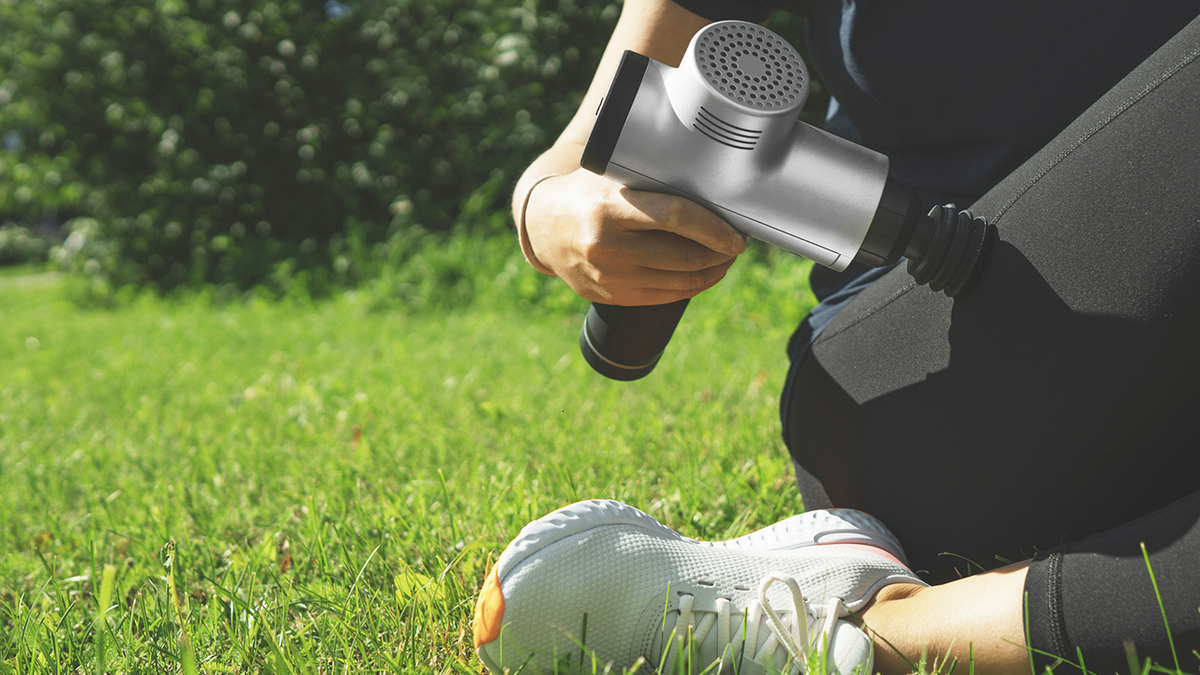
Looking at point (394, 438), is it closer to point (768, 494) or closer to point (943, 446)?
point (768, 494)

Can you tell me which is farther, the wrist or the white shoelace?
the wrist

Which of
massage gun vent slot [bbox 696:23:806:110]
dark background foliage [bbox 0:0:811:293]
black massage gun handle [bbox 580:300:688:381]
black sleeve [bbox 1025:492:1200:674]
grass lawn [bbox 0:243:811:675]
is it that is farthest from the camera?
dark background foliage [bbox 0:0:811:293]

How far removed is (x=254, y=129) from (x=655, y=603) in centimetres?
506

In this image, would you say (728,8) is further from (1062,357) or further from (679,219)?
(1062,357)

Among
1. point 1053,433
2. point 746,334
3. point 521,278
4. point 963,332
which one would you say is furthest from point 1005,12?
point 521,278

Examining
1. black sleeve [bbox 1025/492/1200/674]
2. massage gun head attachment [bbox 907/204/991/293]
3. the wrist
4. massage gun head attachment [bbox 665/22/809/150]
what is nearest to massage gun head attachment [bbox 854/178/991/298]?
massage gun head attachment [bbox 907/204/991/293]

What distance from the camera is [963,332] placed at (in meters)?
0.98

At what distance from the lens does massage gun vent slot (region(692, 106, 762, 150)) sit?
0.84m

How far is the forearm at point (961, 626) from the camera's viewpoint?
31.3 inches

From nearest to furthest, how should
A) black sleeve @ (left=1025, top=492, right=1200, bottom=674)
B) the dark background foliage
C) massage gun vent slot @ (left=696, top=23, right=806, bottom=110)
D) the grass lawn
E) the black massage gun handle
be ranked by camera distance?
black sleeve @ (left=1025, top=492, right=1200, bottom=674)
massage gun vent slot @ (left=696, top=23, right=806, bottom=110)
the grass lawn
the black massage gun handle
the dark background foliage

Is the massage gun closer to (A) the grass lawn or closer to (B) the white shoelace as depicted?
(B) the white shoelace

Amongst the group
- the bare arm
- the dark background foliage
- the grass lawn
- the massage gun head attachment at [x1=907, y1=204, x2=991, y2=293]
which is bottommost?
the dark background foliage

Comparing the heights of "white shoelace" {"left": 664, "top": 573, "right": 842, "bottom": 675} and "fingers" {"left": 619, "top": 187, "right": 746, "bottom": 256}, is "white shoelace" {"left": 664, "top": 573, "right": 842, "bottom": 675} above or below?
below

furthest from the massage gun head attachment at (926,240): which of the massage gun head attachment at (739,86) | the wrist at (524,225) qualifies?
the wrist at (524,225)
